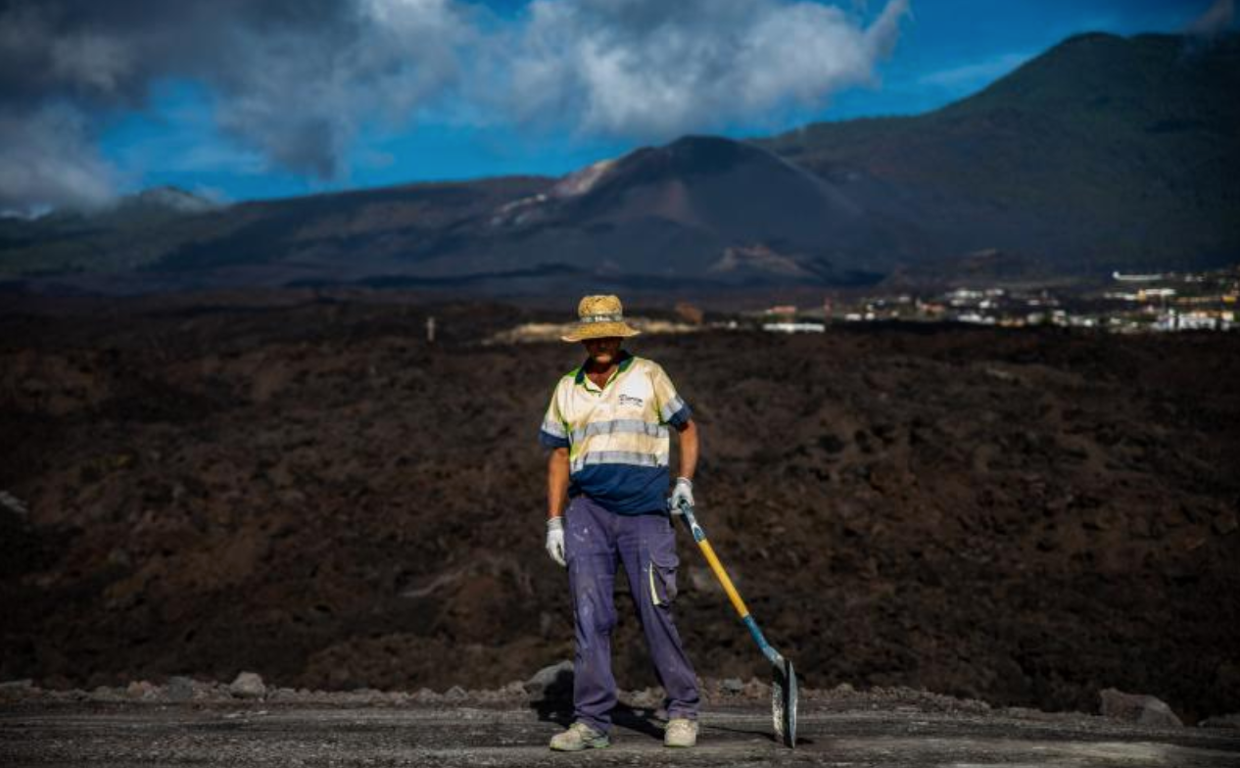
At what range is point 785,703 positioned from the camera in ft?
19.4

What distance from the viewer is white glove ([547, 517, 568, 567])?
240 inches

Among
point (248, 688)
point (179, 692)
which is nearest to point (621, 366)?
point (248, 688)

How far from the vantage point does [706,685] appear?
8.69m

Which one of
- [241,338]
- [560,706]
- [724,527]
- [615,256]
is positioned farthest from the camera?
[615,256]

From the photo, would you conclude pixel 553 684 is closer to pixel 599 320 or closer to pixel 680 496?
pixel 680 496

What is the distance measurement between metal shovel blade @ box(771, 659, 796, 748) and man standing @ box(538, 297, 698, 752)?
44 cm

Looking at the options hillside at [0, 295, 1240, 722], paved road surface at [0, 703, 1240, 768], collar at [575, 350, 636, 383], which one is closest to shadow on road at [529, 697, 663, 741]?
paved road surface at [0, 703, 1240, 768]

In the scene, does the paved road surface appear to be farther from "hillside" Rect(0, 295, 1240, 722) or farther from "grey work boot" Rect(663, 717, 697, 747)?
"hillside" Rect(0, 295, 1240, 722)

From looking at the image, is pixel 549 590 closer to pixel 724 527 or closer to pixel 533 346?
pixel 724 527

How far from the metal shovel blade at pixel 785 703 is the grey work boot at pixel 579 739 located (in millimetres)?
908

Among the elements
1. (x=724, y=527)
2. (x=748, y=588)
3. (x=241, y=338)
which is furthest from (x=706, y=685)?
(x=241, y=338)

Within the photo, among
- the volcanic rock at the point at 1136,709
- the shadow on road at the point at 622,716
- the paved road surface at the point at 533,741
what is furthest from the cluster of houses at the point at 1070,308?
the paved road surface at the point at 533,741

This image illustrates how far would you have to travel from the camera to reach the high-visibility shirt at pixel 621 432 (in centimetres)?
599

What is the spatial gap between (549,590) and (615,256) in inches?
7307
